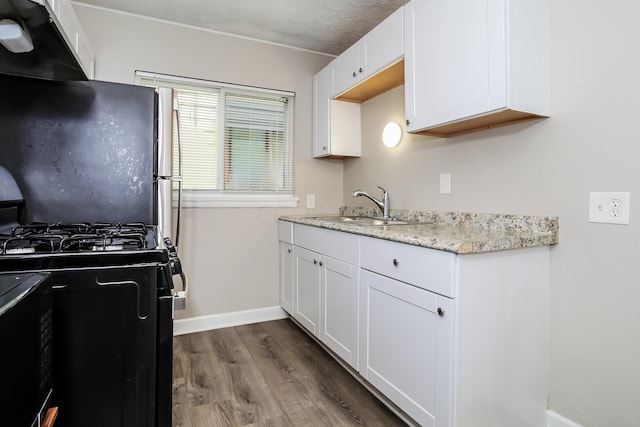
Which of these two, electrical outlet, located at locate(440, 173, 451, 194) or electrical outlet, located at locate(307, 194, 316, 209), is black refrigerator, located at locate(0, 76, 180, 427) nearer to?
electrical outlet, located at locate(307, 194, 316, 209)

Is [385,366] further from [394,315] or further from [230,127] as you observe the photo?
[230,127]

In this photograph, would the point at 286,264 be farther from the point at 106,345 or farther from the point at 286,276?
the point at 106,345

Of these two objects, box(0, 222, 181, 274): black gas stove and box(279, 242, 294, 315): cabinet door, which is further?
box(279, 242, 294, 315): cabinet door

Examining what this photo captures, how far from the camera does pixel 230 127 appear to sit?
278cm

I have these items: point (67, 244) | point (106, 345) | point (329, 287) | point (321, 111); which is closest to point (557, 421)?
point (329, 287)

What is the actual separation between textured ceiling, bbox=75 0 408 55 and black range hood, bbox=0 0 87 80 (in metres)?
1.04

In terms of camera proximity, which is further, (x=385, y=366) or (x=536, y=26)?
(x=385, y=366)

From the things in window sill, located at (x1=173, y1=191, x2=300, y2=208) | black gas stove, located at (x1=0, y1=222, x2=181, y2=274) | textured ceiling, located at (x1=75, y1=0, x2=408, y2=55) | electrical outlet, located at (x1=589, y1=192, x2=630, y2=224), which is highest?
textured ceiling, located at (x1=75, y1=0, x2=408, y2=55)

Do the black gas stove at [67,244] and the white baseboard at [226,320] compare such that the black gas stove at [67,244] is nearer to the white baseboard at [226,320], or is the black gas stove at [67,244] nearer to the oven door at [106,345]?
the oven door at [106,345]

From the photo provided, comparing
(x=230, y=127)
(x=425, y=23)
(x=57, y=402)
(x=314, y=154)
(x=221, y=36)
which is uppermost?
(x=221, y=36)

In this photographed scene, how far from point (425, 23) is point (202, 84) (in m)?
1.72

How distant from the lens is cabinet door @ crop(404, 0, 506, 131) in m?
1.43

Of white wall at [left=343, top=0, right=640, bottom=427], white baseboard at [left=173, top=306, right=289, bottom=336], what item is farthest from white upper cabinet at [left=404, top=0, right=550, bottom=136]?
white baseboard at [left=173, top=306, right=289, bottom=336]

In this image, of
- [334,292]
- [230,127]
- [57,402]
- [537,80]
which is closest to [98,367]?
[57,402]
